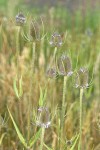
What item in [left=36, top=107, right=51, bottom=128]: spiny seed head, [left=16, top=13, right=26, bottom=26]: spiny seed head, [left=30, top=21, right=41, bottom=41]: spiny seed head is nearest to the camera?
[left=36, top=107, right=51, bottom=128]: spiny seed head

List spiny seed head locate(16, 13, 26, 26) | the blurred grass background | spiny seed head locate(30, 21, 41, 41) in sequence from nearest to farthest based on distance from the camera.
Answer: spiny seed head locate(30, 21, 41, 41) < spiny seed head locate(16, 13, 26, 26) < the blurred grass background

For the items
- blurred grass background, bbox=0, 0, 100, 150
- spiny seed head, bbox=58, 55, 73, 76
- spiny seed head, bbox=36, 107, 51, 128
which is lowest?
blurred grass background, bbox=0, 0, 100, 150

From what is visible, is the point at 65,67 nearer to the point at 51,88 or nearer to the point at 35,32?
the point at 35,32

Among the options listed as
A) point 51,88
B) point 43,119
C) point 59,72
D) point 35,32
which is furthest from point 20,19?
point 51,88

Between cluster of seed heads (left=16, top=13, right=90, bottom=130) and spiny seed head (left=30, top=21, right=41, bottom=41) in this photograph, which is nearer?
cluster of seed heads (left=16, top=13, right=90, bottom=130)

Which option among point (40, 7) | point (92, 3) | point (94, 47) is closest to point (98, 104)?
point (94, 47)

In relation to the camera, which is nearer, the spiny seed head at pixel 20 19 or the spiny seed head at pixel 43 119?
the spiny seed head at pixel 43 119

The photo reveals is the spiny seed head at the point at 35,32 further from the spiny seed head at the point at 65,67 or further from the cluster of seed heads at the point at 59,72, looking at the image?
the spiny seed head at the point at 65,67

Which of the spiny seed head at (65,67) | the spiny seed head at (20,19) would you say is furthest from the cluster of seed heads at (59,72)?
the spiny seed head at (20,19)

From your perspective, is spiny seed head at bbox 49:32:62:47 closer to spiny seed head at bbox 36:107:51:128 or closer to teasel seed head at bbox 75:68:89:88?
teasel seed head at bbox 75:68:89:88

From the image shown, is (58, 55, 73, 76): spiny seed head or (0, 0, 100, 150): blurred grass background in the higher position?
(58, 55, 73, 76): spiny seed head

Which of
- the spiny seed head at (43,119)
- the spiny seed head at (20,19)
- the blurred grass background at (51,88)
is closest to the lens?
the spiny seed head at (43,119)

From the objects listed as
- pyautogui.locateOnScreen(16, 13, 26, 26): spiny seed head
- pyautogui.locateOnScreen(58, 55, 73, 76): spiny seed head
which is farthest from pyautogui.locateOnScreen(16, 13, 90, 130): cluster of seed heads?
pyautogui.locateOnScreen(16, 13, 26, 26): spiny seed head
